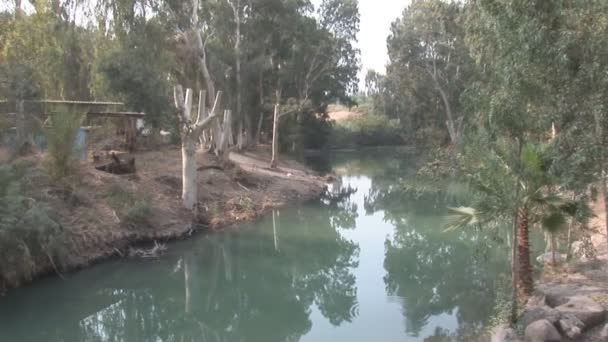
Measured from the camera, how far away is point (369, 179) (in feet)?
121

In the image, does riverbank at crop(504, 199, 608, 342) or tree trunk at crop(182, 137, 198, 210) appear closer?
riverbank at crop(504, 199, 608, 342)

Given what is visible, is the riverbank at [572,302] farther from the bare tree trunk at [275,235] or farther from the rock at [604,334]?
the bare tree trunk at [275,235]

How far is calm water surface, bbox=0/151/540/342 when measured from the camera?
10273 millimetres

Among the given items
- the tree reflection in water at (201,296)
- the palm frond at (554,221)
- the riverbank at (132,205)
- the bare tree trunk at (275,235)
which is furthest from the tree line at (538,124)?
the riverbank at (132,205)

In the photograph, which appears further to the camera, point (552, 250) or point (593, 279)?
point (552, 250)

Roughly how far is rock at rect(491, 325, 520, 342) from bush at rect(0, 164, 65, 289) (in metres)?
8.59

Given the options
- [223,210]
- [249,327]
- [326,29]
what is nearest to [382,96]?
[326,29]

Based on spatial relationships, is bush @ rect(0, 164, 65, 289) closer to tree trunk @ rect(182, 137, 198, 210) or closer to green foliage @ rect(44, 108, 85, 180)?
green foliage @ rect(44, 108, 85, 180)

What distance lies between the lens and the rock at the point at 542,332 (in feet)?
24.8

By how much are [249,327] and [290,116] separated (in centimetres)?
3017

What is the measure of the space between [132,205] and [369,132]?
50.1 m

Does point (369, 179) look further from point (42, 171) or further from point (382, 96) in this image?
point (382, 96)

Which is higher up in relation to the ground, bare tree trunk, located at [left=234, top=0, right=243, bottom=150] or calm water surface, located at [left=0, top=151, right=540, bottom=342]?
bare tree trunk, located at [left=234, top=0, right=243, bottom=150]

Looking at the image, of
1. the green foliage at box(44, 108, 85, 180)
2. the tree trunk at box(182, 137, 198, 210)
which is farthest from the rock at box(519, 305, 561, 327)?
the tree trunk at box(182, 137, 198, 210)
